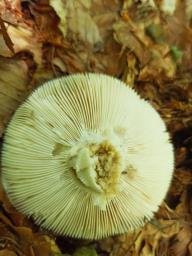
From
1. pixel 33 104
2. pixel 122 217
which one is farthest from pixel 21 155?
pixel 122 217

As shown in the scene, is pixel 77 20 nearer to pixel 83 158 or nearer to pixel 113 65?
pixel 113 65

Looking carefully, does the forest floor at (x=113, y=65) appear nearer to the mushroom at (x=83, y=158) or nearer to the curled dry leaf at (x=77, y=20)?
the curled dry leaf at (x=77, y=20)

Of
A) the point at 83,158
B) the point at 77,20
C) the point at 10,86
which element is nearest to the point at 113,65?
the point at 77,20

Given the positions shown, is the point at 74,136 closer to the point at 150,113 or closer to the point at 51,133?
the point at 51,133

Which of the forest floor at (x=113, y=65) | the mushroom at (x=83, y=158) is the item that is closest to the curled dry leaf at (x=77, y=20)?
the forest floor at (x=113, y=65)

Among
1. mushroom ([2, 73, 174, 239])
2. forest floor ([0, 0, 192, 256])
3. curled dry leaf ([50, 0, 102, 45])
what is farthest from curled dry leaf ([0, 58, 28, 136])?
curled dry leaf ([50, 0, 102, 45])

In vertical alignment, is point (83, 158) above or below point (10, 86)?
below
